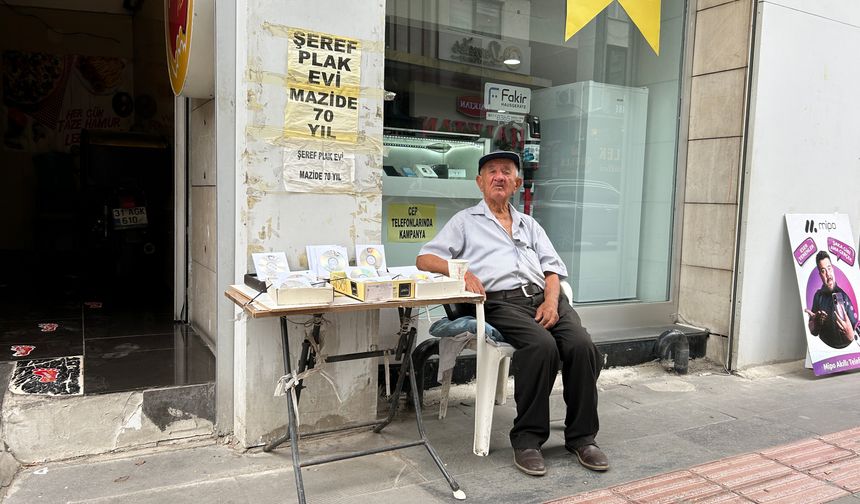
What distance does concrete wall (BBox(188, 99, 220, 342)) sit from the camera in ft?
12.4

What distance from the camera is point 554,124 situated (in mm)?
5098

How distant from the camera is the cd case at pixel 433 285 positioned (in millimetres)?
2844

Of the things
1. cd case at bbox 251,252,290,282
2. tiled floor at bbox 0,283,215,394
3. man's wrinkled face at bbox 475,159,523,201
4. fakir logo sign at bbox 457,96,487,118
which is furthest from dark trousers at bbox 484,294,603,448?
fakir logo sign at bbox 457,96,487,118

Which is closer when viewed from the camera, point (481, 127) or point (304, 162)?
point (304, 162)

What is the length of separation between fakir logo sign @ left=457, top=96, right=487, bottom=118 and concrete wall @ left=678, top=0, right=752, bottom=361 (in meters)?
1.84

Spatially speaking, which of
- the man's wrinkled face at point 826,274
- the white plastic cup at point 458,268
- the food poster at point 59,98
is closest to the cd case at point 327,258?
the white plastic cup at point 458,268

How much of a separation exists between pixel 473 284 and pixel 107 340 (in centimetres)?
224

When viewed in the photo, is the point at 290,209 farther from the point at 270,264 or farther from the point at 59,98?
the point at 59,98

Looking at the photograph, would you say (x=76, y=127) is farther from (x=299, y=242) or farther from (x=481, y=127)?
(x=299, y=242)

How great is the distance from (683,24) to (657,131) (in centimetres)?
88

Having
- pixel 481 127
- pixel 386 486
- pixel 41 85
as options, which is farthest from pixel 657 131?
pixel 41 85

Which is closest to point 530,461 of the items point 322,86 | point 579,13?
point 322,86

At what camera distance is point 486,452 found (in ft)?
10.3

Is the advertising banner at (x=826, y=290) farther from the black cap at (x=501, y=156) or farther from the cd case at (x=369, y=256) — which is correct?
the cd case at (x=369, y=256)
